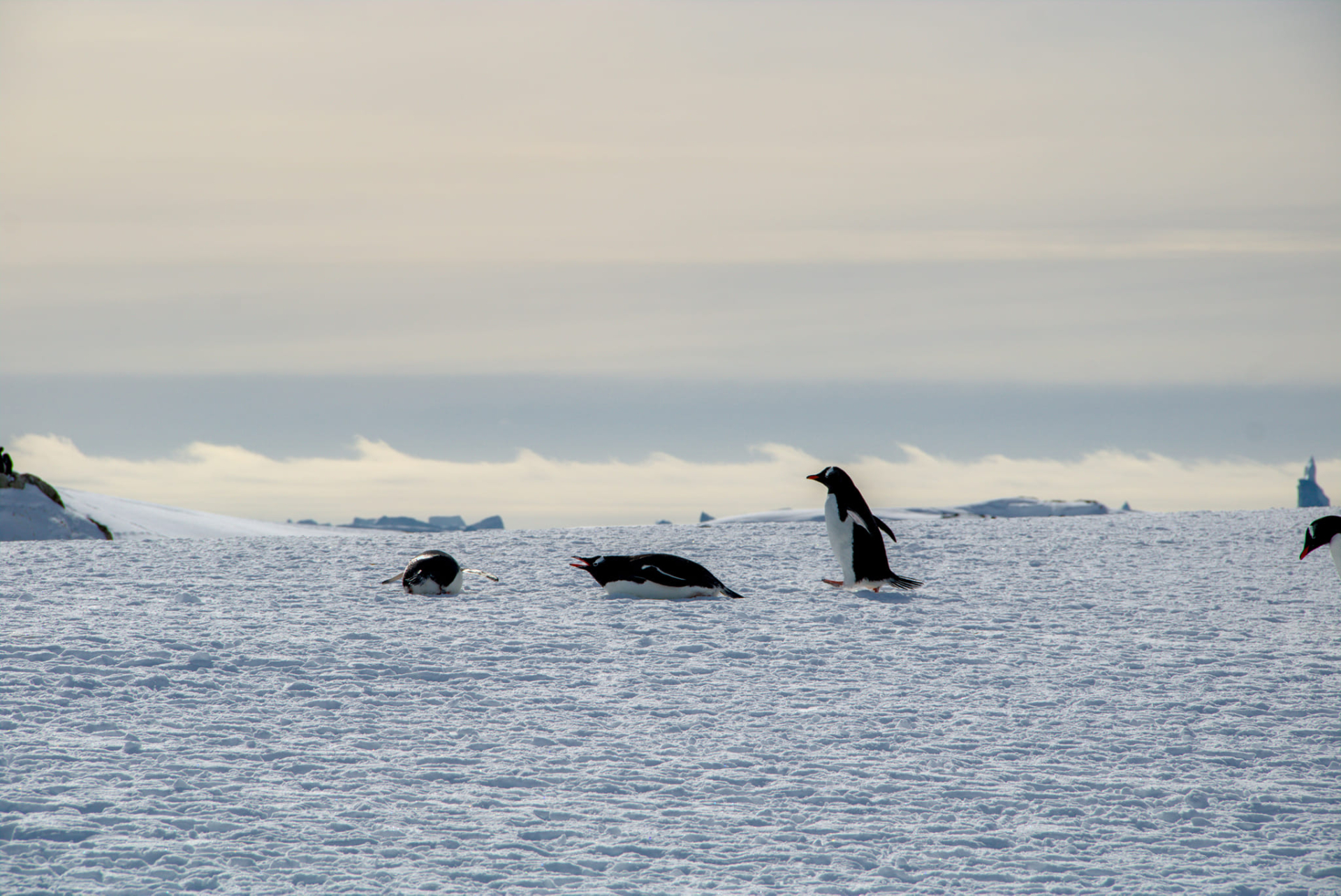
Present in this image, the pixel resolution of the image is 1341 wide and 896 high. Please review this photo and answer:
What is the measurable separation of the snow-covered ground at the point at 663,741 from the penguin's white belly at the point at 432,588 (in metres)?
0.16

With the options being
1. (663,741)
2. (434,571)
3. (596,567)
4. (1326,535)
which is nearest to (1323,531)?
(1326,535)

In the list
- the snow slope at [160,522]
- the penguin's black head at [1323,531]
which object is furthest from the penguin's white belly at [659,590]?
the snow slope at [160,522]

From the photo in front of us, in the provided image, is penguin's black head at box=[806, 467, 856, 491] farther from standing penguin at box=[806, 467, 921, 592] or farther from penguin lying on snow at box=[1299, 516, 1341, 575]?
penguin lying on snow at box=[1299, 516, 1341, 575]

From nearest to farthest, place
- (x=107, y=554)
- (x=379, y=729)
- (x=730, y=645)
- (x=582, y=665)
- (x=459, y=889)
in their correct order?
(x=459, y=889) < (x=379, y=729) < (x=582, y=665) < (x=730, y=645) < (x=107, y=554)

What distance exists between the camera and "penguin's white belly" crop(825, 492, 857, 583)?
830 cm

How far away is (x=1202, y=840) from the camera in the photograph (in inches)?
144

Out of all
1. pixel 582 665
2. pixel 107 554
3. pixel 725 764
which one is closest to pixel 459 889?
pixel 725 764

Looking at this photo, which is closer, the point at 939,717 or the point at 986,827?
the point at 986,827

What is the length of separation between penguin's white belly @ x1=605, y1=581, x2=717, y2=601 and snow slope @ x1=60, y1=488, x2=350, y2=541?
301 inches

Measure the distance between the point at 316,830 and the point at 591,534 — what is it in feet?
25.4

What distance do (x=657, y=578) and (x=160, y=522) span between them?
42.5 feet

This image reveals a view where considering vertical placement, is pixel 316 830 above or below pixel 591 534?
below

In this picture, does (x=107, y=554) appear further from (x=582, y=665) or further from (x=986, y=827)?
(x=986, y=827)

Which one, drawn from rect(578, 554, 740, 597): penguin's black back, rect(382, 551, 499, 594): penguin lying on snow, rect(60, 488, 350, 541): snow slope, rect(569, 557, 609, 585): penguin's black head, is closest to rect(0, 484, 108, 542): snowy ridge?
rect(60, 488, 350, 541): snow slope
